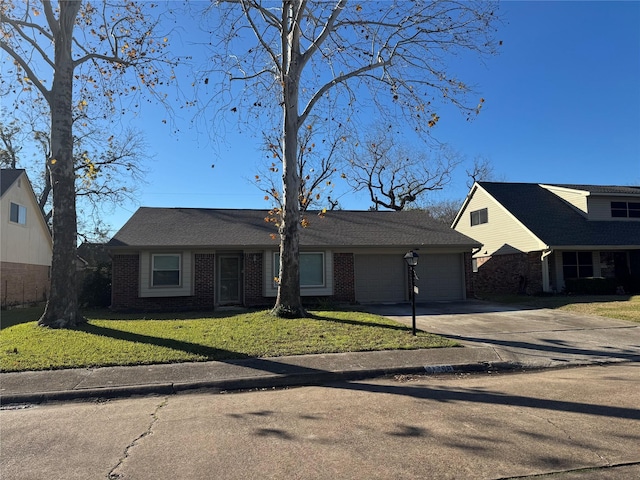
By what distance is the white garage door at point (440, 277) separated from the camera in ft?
62.2

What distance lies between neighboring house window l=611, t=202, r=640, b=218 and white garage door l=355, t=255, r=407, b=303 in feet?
45.9

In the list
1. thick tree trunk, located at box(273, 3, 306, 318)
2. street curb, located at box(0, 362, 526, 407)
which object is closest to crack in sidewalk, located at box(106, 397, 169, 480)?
street curb, located at box(0, 362, 526, 407)

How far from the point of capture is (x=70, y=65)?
11500 millimetres

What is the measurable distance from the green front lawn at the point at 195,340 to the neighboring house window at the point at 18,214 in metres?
10.1

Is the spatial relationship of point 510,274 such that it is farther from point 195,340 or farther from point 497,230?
point 195,340

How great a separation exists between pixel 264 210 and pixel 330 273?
572 centimetres

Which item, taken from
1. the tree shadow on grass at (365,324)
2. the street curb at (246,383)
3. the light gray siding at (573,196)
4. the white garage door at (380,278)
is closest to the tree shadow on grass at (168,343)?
the street curb at (246,383)

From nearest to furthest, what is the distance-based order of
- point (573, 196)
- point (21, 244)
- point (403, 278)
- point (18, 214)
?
point (403, 278), point (18, 214), point (21, 244), point (573, 196)

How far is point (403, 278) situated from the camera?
1877 cm

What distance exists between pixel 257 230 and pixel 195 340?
354 inches

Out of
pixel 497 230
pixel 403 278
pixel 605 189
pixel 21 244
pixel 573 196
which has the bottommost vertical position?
pixel 403 278

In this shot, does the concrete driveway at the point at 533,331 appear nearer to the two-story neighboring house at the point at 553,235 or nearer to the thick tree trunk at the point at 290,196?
the thick tree trunk at the point at 290,196

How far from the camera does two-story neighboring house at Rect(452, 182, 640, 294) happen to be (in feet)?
71.3

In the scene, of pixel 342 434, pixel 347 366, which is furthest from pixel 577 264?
pixel 342 434
